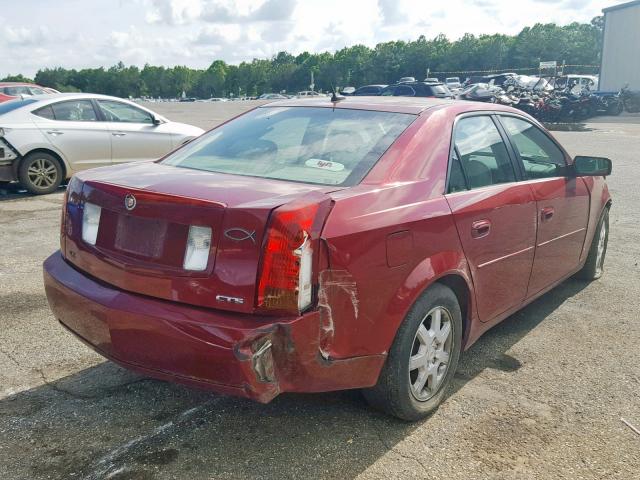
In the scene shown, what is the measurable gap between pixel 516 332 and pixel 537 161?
118cm

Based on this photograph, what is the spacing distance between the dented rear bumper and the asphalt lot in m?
0.39

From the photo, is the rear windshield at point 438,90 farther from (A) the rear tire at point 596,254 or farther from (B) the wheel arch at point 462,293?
(B) the wheel arch at point 462,293

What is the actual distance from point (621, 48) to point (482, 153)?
45.3 metres

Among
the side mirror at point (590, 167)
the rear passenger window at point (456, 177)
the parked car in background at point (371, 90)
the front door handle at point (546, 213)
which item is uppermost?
the rear passenger window at point (456, 177)

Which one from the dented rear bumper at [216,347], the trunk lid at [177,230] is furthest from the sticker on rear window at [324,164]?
the dented rear bumper at [216,347]

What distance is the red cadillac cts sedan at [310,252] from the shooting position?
2.52 m

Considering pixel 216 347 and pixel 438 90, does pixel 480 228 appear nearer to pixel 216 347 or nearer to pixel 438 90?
pixel 216 347

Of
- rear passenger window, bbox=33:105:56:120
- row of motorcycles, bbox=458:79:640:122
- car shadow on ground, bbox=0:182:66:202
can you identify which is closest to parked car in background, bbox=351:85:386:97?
row of motorcycles, bbox=458:79:640:122

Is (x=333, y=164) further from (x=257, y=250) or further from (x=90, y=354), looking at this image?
(x=90, y=354)

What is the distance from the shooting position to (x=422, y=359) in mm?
3145

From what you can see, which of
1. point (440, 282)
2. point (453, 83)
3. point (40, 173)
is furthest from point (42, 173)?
point (453, 83)

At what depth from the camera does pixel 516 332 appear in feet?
14.5

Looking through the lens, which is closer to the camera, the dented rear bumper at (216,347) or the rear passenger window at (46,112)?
the dented rear bumper at (216,347)

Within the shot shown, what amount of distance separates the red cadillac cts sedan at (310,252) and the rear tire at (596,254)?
5.20 ft
